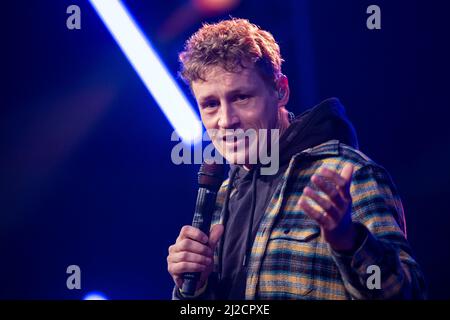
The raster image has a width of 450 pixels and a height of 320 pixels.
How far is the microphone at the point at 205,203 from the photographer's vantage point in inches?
57.6

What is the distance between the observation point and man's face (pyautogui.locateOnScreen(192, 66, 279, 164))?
1698 millimetres

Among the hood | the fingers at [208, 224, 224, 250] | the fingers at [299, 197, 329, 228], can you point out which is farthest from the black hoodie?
the fingers at [299, 197, 329, 228]

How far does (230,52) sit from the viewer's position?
1.73 meters

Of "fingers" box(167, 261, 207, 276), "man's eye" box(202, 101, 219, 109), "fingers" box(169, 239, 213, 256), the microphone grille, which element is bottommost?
"fingers" box(167, 261, 207, 276)

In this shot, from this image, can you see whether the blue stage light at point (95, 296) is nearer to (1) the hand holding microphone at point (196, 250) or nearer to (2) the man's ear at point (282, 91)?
(1) the hand holding microphone at point (196, 250)

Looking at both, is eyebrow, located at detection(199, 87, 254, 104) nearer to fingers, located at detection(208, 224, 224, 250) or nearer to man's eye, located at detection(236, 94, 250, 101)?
man's eye, located at detection(236, 94, 250, 101)

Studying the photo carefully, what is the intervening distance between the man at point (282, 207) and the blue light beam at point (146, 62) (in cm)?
61

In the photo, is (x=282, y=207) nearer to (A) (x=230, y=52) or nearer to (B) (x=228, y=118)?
(B) (x=228, y=118)

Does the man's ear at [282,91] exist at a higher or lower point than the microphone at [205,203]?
higher

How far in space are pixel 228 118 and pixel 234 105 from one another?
0.05 m

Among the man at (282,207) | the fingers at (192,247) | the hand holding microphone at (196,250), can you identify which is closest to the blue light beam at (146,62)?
the man at (282,207)
